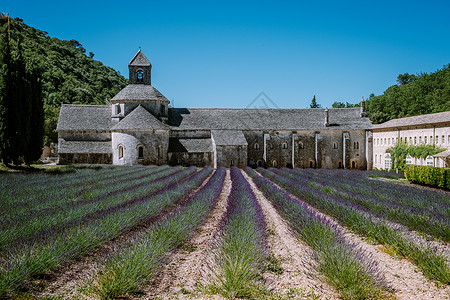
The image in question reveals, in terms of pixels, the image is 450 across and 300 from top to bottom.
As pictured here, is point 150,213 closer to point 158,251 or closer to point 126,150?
point 158,251

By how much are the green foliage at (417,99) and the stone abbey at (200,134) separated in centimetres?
1711

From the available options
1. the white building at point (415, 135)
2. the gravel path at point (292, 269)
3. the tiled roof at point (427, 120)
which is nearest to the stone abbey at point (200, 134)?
the white building at point (415, 135)

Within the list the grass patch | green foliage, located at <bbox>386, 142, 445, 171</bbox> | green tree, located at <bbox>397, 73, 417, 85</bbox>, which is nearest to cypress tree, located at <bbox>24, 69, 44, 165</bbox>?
the grass patch

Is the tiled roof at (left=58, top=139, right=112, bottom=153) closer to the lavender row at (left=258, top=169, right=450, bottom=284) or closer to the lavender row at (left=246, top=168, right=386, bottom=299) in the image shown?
the lavender row at (left=258, top=169, right=450, bottom=284)

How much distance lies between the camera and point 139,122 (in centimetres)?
3478

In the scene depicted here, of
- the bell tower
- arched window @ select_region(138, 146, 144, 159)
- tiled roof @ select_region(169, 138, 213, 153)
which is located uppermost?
the bell tower

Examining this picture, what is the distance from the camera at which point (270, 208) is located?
1313 centimetres

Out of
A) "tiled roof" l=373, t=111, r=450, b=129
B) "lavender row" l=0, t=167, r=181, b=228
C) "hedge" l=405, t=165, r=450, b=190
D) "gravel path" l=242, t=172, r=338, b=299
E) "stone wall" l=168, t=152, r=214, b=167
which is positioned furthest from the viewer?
"stone wall" l=168, t=152, r=214, b=167

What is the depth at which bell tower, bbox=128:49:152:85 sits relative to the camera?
40.8 m

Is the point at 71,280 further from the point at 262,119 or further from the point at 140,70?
the point at 140,70

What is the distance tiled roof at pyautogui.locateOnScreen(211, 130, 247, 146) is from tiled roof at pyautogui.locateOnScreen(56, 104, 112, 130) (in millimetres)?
12316

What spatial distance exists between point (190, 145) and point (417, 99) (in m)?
42.5

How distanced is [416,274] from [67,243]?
635 cm

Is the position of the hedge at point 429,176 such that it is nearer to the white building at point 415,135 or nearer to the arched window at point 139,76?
the white building at point 415,135
